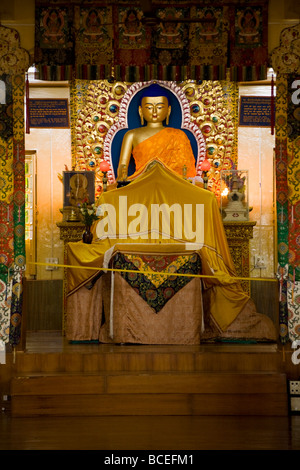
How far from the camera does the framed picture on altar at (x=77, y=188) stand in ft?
26.0

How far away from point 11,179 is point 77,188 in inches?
91.8


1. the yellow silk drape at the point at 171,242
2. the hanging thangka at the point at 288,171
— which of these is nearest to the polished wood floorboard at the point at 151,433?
the hanging thangka at the point at 288,171

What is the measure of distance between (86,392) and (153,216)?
Answer: 2449 millimetres

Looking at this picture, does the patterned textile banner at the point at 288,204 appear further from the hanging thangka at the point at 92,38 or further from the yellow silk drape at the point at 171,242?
the hanging thangka at the point at 92,38

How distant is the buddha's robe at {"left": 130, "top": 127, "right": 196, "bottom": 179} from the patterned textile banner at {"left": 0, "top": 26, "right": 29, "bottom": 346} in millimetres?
2371

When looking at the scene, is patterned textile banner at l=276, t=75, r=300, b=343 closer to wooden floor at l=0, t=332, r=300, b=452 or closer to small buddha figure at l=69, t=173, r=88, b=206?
wooden floor at l=0, t=332, r=300, b=452

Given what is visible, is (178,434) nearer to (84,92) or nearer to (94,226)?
(94,226)

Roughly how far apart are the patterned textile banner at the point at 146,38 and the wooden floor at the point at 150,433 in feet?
8.92

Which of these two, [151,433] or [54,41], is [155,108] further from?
[151,433]

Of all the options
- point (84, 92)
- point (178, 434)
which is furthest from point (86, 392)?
point (84, 92)

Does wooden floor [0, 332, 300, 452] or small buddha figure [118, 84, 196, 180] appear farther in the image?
small buddha figure [118, 84, 196, 180]

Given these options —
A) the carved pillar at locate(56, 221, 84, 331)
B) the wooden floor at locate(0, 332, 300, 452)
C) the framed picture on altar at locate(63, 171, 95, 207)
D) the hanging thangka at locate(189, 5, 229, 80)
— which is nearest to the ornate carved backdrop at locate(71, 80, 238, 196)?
the framed picture on altar at locate(63, 171, 95, 207)

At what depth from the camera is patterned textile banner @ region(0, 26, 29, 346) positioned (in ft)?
18.2

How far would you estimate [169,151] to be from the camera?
796 centimetres
